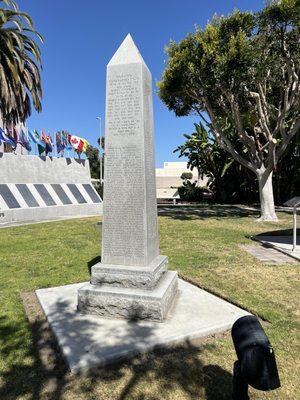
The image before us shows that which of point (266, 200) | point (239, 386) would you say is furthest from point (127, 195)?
point (266, 200)

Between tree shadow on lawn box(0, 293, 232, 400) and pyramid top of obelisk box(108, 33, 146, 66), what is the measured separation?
3.79 m

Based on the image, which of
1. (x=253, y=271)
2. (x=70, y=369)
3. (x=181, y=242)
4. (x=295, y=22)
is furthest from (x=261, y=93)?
(x=70, y=369)

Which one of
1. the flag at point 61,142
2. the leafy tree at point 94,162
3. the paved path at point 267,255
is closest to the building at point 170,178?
the leafy tree at point 94,162

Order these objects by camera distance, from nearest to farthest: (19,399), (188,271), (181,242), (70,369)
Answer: (19,399) → (70,369) → (188,271) → (181,242)

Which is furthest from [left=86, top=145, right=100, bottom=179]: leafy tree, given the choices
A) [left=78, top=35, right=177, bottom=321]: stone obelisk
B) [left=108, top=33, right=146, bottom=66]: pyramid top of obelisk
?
[left=78, top=35, right=177, bottom=321]: stone obelisk

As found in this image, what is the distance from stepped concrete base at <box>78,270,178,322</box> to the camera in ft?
15.1

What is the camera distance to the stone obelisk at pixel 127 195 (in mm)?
4871

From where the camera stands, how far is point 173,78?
15.8 meters

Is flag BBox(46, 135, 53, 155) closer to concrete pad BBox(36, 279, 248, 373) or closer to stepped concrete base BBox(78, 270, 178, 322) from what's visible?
concrete pad BBox(36, 279, 248, 373)

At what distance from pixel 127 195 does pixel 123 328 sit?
70.3 inches

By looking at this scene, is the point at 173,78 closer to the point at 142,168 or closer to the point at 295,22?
the point at 295,22

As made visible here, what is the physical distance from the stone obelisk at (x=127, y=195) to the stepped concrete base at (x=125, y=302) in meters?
0.01

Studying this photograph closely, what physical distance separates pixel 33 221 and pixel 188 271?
1045cm

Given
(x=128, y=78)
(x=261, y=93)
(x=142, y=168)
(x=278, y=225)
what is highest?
(x=261, y=93)
